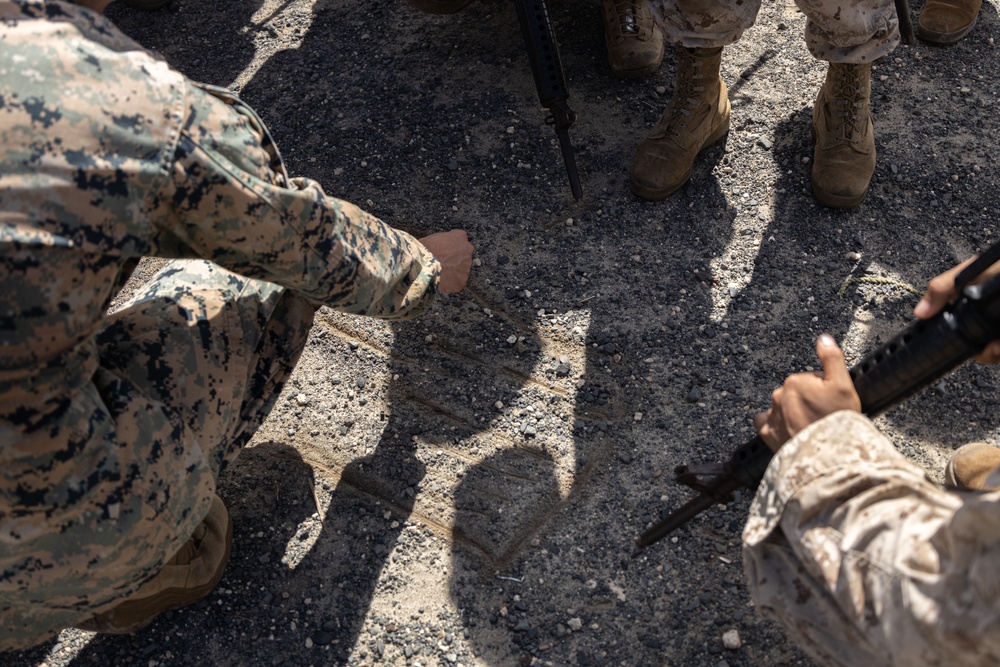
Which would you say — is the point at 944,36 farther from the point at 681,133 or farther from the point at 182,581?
the point at 182,581

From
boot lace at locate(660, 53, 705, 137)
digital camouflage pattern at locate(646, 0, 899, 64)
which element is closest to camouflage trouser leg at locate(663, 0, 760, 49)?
digital camouflage pattern at locate(646, 0, 899, 64)

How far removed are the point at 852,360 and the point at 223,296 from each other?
6.18 ft

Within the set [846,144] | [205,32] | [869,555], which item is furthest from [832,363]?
[205,32]

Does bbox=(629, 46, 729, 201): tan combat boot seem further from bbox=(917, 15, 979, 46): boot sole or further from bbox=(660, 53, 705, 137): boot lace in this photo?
bbox=(917, 15, 979, 46): boot sole

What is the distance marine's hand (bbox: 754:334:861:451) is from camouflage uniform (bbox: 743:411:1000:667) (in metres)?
0.05

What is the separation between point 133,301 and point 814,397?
1.67m

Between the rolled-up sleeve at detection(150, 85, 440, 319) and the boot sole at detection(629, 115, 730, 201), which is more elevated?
the rolled-up sleeve at detection(150, 85, 440, 319)

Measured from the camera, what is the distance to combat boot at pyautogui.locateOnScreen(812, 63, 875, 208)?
9.46 feet

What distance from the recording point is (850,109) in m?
2.92

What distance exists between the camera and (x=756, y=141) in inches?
126

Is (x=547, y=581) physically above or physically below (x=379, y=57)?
below

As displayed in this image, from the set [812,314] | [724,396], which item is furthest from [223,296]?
[812,314]

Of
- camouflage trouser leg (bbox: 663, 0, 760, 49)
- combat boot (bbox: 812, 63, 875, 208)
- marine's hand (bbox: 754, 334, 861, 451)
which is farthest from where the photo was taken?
combat boot (bbox: 812, 63, 875, 208)

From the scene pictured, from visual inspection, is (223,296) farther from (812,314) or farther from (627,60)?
(627,60)
